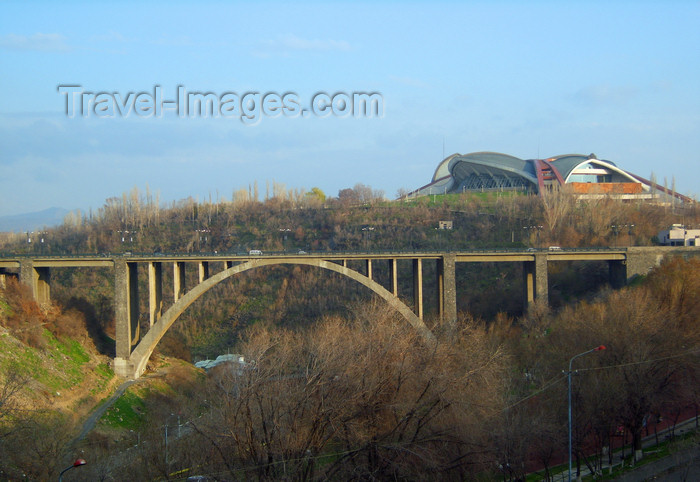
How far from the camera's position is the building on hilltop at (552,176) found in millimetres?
73188

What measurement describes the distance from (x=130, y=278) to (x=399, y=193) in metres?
55.3

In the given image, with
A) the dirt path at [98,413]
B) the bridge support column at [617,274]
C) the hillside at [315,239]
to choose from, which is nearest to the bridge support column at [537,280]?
the hillside at [315,239]

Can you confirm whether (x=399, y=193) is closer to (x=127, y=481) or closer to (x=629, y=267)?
(x=629, y=267)

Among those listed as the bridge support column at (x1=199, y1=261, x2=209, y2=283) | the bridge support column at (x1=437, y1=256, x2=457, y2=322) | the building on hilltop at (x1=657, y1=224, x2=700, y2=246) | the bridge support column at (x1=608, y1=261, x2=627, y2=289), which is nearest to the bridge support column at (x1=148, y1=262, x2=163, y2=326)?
the bridge support column at (x1=199, y1=261, x2=209, y2=283)

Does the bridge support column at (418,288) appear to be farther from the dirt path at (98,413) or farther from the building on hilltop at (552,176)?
the building on hilltop at (552,176)

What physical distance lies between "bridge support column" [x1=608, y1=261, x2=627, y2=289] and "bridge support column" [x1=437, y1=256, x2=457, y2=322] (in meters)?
10.4

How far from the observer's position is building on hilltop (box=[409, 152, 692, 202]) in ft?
240

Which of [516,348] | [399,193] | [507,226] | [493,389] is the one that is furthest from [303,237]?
[493,389]

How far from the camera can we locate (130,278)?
36.4 meters

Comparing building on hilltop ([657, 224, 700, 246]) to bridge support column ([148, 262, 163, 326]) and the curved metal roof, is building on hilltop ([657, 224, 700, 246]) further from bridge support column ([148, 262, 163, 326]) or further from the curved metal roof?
bridge support column ([148, 262, 163, 326])

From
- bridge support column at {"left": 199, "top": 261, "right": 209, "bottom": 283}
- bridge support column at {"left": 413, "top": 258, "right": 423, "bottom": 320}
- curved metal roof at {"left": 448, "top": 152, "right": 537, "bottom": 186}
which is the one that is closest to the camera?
bridge support column at {"left": 199, "top": 261, "right": 209, "bottom": 283}

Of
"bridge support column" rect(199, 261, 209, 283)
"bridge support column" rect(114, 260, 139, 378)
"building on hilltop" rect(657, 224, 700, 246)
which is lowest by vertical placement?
"bridge support column" rect(114, 260, 139, 378)

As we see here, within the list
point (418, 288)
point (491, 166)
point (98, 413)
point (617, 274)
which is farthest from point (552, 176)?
point (98, 413)

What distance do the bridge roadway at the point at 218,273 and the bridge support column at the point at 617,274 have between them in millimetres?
116
